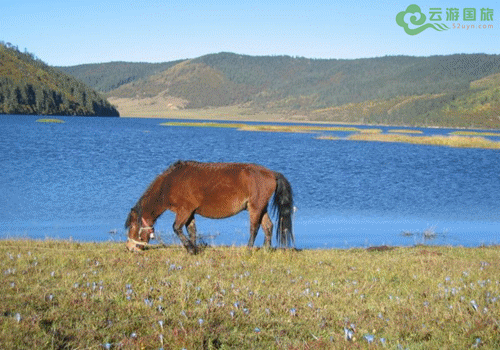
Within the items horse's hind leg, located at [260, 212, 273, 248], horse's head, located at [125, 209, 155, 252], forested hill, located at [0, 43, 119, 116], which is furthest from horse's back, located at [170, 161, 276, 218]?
forested hill, located at [0, 43, 119, 116]

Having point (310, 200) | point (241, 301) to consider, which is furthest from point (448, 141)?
point (241, 301)

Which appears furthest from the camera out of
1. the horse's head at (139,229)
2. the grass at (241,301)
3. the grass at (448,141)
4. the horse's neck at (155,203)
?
the grass at (448,141)

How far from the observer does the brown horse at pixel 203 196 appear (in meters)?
11.4

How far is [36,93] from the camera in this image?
168625 millimetres

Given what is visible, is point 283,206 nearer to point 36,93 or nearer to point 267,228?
point 267,228

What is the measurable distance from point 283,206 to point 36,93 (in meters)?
170

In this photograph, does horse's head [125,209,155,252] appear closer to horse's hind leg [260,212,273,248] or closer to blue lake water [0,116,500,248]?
horse's hind leg [260,212,273,248]

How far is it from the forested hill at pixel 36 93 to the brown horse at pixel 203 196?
160895 millimetres

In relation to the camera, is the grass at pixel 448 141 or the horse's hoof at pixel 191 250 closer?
the horse's hoof at pixel 191 250

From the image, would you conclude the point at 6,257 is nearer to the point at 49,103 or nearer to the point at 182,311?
the point at 182,311

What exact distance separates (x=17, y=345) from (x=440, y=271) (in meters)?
6.73

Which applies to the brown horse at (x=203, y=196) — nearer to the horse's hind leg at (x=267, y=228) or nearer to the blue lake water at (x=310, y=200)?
the horse's hind leg at (x=267, y=228)

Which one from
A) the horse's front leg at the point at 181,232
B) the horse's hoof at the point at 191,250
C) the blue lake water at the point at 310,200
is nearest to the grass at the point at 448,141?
the blue lake water at the point at 310,200

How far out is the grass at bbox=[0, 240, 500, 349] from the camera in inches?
228
